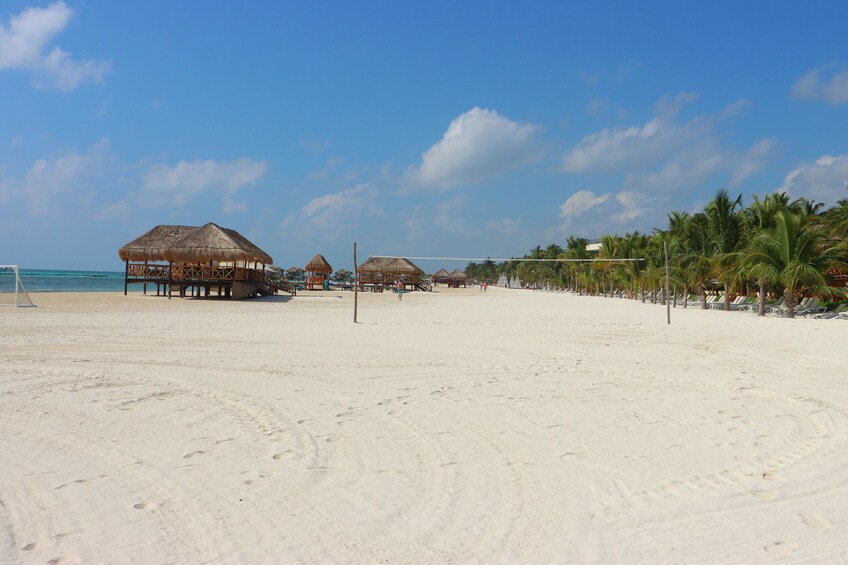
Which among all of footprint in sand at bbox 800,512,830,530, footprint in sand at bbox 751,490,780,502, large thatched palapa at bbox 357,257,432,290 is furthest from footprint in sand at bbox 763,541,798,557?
large thatched palapa at bbox 357,257,432,290

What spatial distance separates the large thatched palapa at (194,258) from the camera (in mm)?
24641

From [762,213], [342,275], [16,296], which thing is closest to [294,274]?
[342,275]

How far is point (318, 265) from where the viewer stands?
145 feet

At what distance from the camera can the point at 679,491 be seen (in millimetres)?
3193

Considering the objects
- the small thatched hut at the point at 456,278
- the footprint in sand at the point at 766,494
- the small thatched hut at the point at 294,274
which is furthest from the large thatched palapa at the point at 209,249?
the small thatched hut at the point at 456,278

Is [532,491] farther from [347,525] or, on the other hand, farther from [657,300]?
[657,300]

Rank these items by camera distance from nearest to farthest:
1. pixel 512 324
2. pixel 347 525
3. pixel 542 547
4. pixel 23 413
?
pixel 542 547
pixel 347 525
pixel 23 413
pixel 512 324

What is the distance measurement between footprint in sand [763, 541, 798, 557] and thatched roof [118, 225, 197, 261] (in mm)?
26349

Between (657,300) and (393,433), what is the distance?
28.8 m

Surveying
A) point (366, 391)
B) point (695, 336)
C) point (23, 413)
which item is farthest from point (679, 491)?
point (695, 336)

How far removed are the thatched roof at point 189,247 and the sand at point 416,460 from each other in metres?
16.9

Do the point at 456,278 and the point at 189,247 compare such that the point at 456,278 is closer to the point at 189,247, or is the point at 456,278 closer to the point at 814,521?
the point at 189,247

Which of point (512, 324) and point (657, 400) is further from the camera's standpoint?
point (512, 324)

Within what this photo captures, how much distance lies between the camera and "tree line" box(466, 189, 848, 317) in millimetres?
17172
